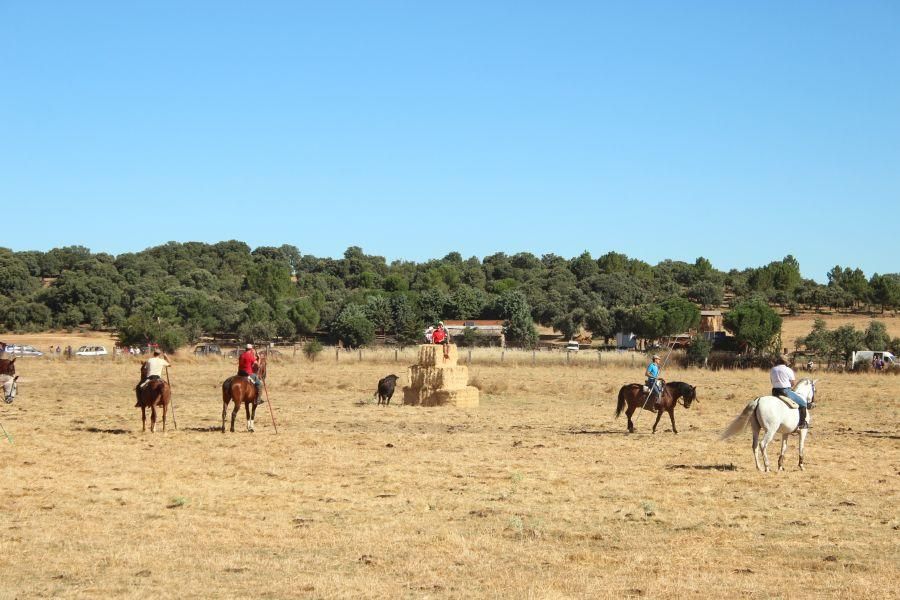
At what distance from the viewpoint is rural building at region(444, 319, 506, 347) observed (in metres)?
90.8

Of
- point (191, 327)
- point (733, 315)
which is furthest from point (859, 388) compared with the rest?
point (191, 327)

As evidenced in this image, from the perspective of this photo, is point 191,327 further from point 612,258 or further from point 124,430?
point 612,258

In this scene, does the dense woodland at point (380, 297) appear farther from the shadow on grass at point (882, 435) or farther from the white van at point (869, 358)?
the shadow on grass at point (882, 435)

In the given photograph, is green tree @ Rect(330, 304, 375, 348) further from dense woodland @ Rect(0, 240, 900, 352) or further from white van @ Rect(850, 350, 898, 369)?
white van @ Rect(850, 350, 898, 369)

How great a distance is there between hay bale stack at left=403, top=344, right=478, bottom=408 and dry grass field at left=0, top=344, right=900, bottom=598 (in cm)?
581

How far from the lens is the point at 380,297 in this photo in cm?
10125

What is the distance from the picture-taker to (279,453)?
18.7m

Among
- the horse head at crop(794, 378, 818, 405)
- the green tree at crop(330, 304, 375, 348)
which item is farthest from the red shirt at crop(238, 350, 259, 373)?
the green tree at crop(330, 304, 375, 348)

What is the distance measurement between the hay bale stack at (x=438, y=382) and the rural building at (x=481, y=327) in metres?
55.6

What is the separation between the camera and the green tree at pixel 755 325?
79.4 m

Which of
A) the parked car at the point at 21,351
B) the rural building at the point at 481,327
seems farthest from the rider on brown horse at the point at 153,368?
the rural building at the point at 481,327

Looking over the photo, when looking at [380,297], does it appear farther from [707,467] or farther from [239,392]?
[707,467]

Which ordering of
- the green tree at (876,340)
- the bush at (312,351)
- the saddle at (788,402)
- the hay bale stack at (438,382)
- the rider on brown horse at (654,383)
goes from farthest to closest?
the green tree at (876,340)
the bush at (312,351)
the hay bale stack at (438,382)
the rider on brown horse at (654,383)
the saddle at (788,402)

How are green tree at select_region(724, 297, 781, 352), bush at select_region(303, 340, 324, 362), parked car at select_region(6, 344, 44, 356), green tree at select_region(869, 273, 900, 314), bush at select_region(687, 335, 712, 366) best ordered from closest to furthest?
bush at select_region(687, 335, 712, 366), bush at select_region(303, 340, 324, 362), parked car at select_region(6, 344, 44, 356), green tree at select_region(724, 297, 781, 352), green tree at select_region(869, 273, 900, 314)
